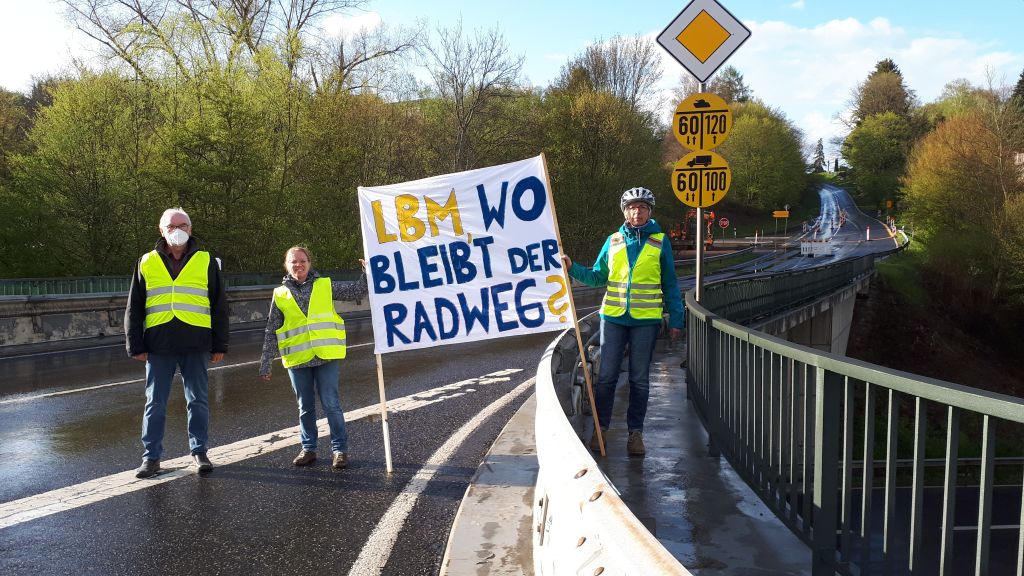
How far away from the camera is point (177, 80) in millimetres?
26766

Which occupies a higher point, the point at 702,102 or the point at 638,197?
the point at 702,102

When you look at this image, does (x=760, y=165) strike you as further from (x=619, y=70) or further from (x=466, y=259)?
(x=466, y=259)

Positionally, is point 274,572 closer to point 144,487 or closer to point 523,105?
point 144,487

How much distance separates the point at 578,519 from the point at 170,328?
4.42 meters

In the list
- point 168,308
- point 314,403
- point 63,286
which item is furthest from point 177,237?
point 63,286

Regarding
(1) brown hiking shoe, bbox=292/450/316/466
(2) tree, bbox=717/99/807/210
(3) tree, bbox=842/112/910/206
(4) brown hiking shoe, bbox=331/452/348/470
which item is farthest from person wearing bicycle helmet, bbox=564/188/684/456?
(3) tree, bbox=842/112/910/206

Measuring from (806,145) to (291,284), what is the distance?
141 m

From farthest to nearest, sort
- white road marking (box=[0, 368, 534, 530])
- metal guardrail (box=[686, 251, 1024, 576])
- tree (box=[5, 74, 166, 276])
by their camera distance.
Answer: tree (box=[5, 74, 166, 276]) → white road marking (box=[0, 368, 534, 530]) → metal guardrail (box=[686, 251, 1024, 576])

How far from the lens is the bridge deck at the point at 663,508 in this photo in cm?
401

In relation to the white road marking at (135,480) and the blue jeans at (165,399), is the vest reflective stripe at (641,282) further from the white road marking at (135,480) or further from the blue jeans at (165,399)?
the blue jeans at (165,399)

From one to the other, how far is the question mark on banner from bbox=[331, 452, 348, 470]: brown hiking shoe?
6.50 feet

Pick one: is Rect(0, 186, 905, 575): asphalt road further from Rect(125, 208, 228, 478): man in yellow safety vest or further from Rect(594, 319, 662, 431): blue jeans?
Rect(594, 319, 662, 431): blue jeans

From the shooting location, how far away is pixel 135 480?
561cm

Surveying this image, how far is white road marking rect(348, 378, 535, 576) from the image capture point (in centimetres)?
417
